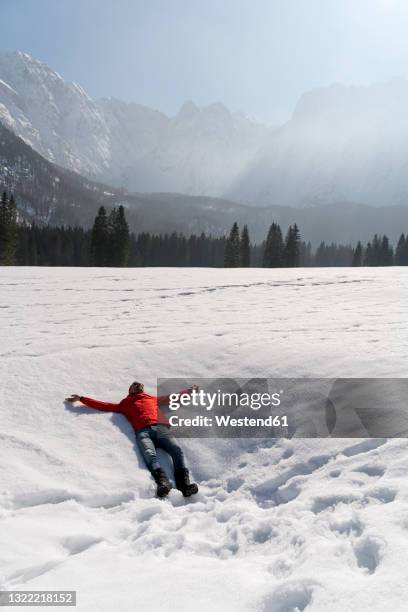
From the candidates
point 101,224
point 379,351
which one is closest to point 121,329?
point 379,351

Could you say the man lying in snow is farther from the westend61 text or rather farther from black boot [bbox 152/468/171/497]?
the westend61 text

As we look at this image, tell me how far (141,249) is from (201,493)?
9490 cm

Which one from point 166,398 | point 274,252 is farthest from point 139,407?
point 274,252

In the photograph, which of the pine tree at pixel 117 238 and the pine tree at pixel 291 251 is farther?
the pine tree at pixel 291 251

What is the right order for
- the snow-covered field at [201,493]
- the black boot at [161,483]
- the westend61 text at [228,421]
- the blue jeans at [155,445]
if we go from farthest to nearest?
the westend61 text at [228,421] → the blue jeans at [155,445] → the black boot at [161,483] → the snow-covered field at [201,493]

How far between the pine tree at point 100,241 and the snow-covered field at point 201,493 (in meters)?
48.8

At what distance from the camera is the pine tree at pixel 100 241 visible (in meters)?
56.0

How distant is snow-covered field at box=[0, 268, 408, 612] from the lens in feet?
9.98

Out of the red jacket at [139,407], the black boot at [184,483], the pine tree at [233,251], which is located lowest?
the black boot at [184,483]

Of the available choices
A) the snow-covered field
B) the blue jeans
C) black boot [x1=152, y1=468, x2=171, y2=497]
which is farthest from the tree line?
black boot [x1=152, y1=468, x2=171, y2=497]

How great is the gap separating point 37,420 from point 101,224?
176ft

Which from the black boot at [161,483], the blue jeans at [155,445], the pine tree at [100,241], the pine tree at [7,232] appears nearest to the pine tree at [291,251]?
the pine tree at [100,241]

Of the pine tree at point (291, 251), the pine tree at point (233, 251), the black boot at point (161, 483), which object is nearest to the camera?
the black boot at point (161, 483)

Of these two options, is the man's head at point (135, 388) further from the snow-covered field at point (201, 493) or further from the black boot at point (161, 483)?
the black boot at point (161, 483)
